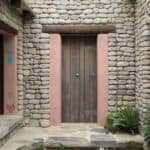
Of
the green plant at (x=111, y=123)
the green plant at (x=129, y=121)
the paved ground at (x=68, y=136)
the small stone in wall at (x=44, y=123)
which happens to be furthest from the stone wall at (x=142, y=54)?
the small stone in wall at (x=44, y=123)

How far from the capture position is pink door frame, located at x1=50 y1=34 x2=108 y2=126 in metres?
8.72

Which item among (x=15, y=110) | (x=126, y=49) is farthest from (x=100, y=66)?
(x=15, y=110)

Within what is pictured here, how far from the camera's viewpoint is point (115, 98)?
8703 mm

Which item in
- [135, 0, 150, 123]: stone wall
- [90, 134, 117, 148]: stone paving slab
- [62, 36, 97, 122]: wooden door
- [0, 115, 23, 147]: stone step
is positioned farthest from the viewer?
[62, 36, 97, 122]: wooden door

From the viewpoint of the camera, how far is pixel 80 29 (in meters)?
8.72

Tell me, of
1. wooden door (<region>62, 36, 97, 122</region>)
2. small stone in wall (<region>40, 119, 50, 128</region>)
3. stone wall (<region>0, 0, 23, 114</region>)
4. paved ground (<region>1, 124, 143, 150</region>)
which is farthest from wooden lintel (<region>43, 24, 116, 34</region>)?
paved ground (<region>1, 124, 143, 150</region>)

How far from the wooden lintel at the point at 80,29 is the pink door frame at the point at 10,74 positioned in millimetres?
1004

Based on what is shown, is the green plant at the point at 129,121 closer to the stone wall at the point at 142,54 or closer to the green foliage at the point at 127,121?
the green foliage at the point at 127,121

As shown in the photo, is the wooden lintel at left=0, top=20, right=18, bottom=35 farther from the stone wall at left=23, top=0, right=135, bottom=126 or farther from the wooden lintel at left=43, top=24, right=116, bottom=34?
the wooden lintel at left=43, top=24, right=116, bottom=34

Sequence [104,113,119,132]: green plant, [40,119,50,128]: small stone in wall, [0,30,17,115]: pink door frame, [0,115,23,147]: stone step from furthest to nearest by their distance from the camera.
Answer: [40,119,50,128]: small stone in wall, [0,30,17,115]: pink door frame, [104,113,119,132]: green plant, [0,115,23,147]: stone step

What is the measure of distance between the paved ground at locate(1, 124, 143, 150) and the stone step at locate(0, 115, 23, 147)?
11 centimetres

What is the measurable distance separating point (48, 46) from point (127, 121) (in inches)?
102

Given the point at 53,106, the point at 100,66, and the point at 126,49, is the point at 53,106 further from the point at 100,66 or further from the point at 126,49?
the point at 126,49

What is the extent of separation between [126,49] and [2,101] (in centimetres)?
315
